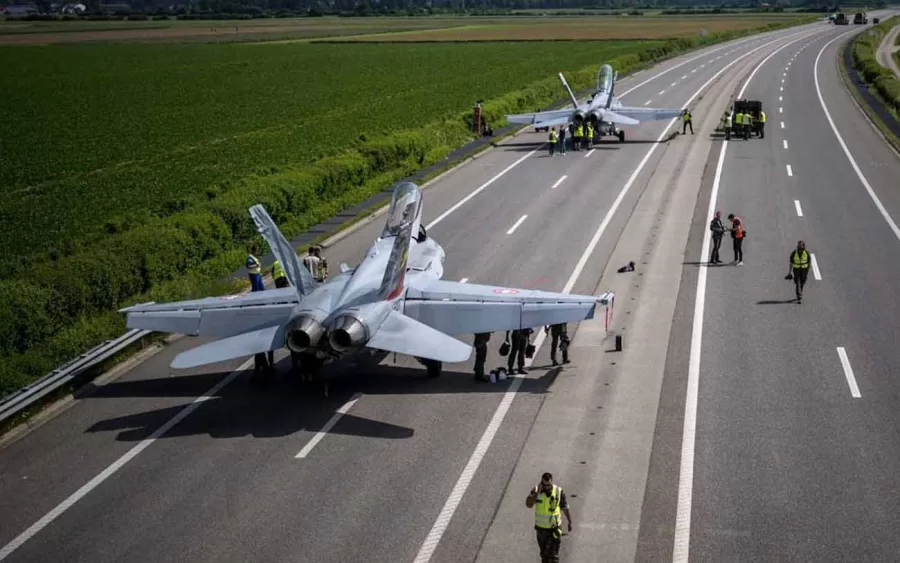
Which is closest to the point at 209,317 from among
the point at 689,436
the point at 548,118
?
the point at 689,436

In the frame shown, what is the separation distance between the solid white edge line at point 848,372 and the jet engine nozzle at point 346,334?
37.1ft

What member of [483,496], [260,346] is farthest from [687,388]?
[260,346]

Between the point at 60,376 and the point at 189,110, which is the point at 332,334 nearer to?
the point at 60,376

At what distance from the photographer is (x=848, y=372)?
2673 cm

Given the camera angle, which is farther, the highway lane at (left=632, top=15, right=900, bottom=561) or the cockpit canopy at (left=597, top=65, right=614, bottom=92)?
the cockpit canopy at (left=597, top=65, right=614, bottom=92)

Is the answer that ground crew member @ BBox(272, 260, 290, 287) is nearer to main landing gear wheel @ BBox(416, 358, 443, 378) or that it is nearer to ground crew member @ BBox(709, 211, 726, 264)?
main landing gear wheel @ BBox(416, 358, 443, 378)

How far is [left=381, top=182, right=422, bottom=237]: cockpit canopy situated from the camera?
90.9ft

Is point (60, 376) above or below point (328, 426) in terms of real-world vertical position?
above

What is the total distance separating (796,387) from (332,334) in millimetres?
10902

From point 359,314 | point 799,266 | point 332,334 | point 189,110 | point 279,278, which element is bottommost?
point 189,110

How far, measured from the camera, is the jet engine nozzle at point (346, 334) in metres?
23.1

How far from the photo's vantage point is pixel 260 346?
2347 centimetres

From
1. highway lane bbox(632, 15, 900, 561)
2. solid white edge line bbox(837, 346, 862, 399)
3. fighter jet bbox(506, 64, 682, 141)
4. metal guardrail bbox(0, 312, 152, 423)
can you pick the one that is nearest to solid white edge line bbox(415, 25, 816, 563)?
highway lane bbox(632, 15, 900, 561)

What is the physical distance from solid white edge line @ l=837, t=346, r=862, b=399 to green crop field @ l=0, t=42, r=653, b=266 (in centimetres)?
2512
